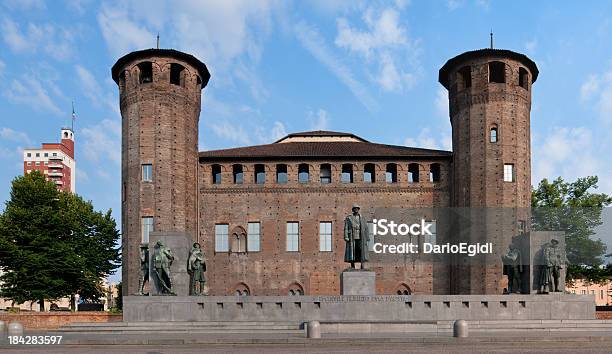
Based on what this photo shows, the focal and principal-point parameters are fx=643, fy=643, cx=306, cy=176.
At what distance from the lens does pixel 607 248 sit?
43.4 meters

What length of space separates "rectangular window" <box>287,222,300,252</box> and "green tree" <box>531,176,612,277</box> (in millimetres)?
16318

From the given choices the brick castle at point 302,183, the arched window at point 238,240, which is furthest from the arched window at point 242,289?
the arched window at point 238,240

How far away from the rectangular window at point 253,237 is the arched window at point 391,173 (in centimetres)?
981

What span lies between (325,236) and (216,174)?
353 inches

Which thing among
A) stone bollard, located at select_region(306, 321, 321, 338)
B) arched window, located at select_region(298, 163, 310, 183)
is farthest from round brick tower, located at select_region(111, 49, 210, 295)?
stone bollard, located at select_region(306, 321, 321, 338)

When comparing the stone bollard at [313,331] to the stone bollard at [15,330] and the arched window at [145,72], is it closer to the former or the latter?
the stone bollard at [15,330]

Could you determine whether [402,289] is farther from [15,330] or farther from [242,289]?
[15,330]

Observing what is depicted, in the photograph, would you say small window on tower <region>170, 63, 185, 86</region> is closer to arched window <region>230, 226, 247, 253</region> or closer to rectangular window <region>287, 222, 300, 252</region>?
arched window <region>230, 226, 247, 253</region>

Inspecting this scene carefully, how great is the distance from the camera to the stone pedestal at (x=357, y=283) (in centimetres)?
2597

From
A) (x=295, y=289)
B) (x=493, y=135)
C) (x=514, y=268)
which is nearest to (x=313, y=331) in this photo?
(x=514, y=268)

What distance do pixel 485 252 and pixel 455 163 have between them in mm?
6548

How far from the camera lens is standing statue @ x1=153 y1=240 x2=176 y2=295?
89.5 ft

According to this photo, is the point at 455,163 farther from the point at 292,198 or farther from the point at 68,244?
the point at 68,244

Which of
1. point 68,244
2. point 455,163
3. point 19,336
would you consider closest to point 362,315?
point 19,336
